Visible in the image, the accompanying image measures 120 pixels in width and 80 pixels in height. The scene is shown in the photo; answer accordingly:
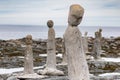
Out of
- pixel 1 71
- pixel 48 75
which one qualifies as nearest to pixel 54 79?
pixel 48 75

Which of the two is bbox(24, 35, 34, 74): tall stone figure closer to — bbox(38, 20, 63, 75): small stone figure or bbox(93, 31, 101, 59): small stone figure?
bbox(38, 20, 63, 75): small stone figure

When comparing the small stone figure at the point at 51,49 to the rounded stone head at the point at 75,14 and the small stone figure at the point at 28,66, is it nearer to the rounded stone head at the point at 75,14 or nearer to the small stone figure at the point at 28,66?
the small stone figure at the point at 28,66

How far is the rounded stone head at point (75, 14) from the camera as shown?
2536cm

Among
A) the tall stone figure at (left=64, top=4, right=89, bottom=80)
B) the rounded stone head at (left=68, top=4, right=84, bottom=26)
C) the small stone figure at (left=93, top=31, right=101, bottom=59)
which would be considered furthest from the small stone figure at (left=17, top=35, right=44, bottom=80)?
the small stone figure at (left=93, top=31, right=101, bottom=59)

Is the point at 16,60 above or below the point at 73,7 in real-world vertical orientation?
below

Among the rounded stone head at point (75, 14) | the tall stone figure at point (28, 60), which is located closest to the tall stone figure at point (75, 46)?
the rounded stone head at point (75, 14)

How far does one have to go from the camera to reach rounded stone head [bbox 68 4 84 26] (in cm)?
2536

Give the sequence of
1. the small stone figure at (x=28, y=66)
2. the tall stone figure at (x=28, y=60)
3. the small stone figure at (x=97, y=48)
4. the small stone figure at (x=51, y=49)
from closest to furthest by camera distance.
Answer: the small stone figure at (x=28, y=66), the tall stone figure at (x=28, y=60), the small stone figure at (x=51, y=49), the small stone figure at (x=97, y=48)

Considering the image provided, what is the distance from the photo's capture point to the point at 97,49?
2279 inches

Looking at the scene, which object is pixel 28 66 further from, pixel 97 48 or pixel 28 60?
pixel 97 48

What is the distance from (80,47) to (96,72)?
20.7 meters

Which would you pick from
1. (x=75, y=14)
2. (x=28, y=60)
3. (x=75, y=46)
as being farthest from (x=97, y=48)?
(x=75, y=14)

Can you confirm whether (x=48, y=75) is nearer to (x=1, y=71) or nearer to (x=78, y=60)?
(x=1, y=71)

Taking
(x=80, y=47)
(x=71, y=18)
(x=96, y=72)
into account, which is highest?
(x=71, y=18)
